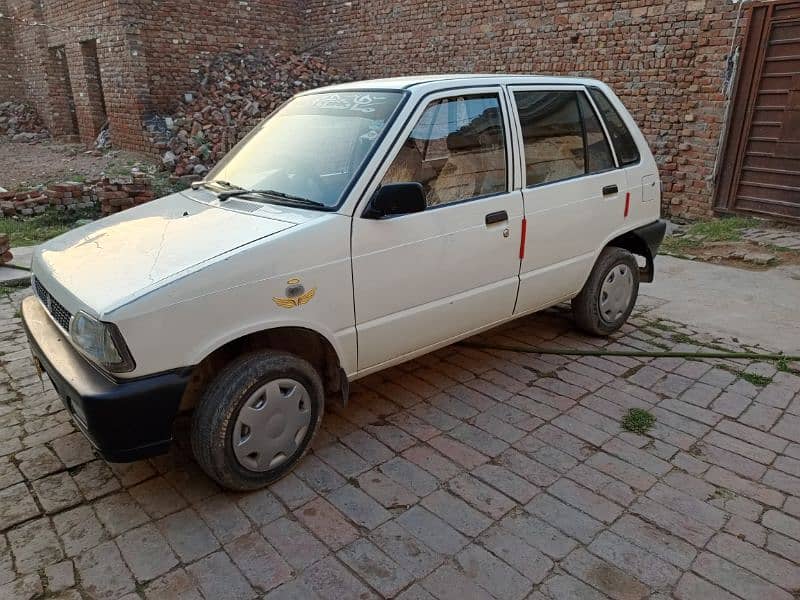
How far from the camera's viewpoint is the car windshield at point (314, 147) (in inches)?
121

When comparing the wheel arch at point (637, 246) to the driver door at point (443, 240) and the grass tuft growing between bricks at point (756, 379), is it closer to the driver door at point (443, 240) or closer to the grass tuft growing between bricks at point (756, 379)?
the grass tuft growing between bricks at point (756, 379)

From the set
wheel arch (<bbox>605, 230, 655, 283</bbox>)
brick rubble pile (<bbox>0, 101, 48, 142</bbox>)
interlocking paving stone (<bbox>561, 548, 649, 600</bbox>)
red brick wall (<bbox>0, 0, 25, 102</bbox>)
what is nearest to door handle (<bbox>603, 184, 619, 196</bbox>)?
wheel arch (<bbox>605, 230, 655, 283</bbox>)

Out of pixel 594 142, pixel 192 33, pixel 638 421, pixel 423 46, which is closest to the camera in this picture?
pixel 638 421

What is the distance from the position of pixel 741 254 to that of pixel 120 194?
830 centimetres

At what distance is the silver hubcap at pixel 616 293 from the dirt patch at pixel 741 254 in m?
2.80

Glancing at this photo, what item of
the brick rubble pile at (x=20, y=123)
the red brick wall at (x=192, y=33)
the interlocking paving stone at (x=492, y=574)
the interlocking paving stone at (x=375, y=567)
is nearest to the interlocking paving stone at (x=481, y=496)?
the interlocking paving stone at (x=492, y=574)

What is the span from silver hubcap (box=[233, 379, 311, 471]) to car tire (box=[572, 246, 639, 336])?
96.9 inches

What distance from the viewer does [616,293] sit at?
14.9ft

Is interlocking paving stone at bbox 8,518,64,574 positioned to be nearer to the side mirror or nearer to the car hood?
the car hood

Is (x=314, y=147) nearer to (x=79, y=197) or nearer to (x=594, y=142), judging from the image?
(x=594, y=142)

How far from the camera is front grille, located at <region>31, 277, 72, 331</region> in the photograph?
267 cm

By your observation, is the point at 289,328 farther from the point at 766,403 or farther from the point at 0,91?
the point at 0,91

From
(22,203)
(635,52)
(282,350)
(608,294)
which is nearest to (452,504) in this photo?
(282,350)

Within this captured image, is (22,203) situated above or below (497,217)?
below
